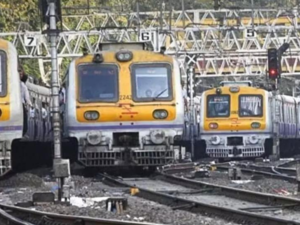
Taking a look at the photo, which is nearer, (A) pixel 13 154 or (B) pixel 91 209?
(B) pixel 91 209

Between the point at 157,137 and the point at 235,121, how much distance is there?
960cm

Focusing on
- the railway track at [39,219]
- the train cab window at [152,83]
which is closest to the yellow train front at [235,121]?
the train cab window at [152,83]

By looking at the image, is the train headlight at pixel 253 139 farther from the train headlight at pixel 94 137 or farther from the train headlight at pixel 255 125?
the train headlight at pixel 94 137

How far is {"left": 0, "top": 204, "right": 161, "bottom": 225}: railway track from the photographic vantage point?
9609 millimetres

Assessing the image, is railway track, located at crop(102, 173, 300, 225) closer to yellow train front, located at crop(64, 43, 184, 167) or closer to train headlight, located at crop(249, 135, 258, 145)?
yellow train front, located at crop(64, 43, 184, 167)

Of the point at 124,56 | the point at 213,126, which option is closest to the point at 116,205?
the point at 124,56

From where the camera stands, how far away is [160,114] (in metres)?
18.8

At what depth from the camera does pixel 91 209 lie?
11586 millimetres

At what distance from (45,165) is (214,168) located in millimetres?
4538

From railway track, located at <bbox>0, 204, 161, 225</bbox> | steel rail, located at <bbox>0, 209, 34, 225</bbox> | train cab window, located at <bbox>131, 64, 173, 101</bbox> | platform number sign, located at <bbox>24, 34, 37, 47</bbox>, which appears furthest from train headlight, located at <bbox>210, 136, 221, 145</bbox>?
steel rail, located at <bbox>0, 209, 34, 225</bbox>

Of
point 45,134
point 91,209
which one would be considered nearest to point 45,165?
point 45,134

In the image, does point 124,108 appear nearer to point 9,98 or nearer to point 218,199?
point 9,98

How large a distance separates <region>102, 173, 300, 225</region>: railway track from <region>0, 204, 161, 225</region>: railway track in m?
1.68

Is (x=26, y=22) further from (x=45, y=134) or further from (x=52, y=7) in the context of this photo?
(x=52, y=7)
